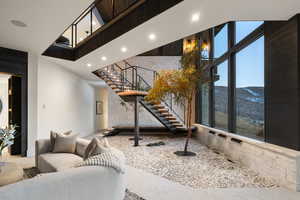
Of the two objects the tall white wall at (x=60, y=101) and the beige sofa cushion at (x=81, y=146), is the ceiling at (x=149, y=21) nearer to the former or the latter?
the tall white wall at (x=60, y=101)

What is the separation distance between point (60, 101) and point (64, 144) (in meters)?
3.12

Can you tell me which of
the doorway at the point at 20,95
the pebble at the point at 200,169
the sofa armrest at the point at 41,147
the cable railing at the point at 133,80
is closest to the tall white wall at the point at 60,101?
the doorway at the point at 20,95

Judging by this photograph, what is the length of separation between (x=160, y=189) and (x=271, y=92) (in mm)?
2794

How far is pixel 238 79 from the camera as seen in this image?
15.7 ft

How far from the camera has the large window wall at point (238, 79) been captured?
3.95 metres

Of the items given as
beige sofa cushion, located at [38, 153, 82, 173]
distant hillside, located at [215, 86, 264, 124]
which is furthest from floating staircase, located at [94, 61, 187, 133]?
beige sofa cushion, located at [38, 153, 82, 173]

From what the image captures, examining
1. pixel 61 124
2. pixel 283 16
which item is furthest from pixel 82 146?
pixel 283 16

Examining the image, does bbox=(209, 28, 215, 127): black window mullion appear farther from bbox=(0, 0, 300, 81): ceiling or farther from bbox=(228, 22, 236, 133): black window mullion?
bbox=(0, 0, 300, 81): ceiling

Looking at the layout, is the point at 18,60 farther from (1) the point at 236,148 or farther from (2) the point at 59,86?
(1) the point at 236,148

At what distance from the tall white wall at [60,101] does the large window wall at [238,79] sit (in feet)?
18.0

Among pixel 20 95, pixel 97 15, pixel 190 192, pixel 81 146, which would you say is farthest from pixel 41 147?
pixel 97 15

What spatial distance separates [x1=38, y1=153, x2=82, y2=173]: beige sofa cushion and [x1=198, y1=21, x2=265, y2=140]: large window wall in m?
3.93

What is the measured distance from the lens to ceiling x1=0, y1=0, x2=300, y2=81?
265 cm

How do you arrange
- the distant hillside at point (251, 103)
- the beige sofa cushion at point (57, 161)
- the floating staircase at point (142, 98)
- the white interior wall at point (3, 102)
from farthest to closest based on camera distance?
the floating staircase at point (142, 98), the white interior wall at point (3, 102), the distant hillside at point (251, 103), the beige sofa cushion at point (57, 161)
